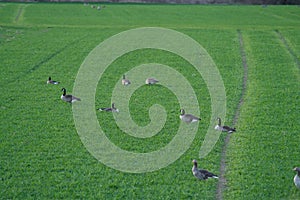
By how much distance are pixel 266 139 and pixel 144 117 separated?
544 cm

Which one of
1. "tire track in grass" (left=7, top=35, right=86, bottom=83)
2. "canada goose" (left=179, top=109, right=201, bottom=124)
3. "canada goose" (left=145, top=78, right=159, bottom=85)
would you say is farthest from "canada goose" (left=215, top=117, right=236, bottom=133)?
"tire track in grass" (left=7, top=35, right=86, bottom=83)

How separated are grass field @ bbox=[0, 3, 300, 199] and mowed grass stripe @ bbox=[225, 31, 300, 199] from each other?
0.13 ft

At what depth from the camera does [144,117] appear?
20.2 meters

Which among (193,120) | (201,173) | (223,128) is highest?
(201,173)

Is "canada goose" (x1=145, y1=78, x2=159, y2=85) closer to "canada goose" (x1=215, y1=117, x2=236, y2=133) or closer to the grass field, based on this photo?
the grass field

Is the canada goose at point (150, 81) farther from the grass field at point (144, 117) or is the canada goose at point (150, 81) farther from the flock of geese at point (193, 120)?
the grass field at point (144, 117)

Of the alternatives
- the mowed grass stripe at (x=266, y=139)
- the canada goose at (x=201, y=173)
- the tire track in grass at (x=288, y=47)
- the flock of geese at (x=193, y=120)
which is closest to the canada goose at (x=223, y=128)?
the flock of geese at (x=193, y=120)

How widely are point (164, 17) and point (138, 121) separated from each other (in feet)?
111

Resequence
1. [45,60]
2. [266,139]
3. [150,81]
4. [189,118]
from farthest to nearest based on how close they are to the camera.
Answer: [45,60] < [150,81] < [189,118] < [266,139]

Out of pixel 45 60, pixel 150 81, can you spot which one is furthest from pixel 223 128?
pixel 45 60

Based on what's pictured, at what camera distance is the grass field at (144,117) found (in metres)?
14.1

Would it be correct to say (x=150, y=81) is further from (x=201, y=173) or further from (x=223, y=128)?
(x=201, y=173)

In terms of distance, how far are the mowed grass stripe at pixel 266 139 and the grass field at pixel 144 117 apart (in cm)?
4

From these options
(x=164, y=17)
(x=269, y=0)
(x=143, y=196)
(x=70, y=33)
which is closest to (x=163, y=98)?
(x=143, y=196)
